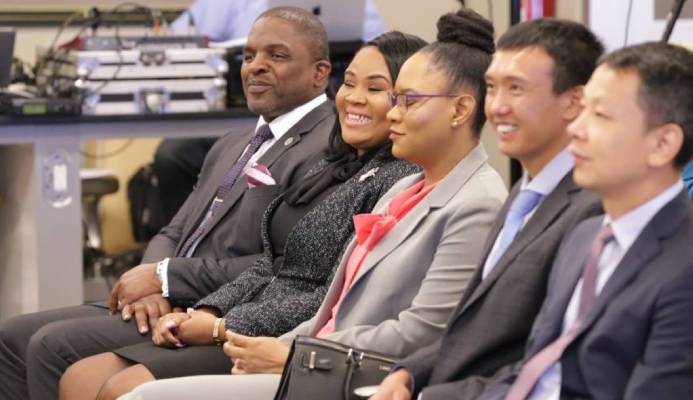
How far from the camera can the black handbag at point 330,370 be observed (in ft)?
7.13

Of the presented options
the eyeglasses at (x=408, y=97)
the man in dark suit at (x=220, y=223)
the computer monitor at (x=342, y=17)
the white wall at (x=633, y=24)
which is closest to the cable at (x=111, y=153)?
the computer monitor at (x=342, y=17)

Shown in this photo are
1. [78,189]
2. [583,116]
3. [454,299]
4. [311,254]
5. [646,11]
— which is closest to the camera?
[583,116]

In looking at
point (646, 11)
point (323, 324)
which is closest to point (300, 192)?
point (323, 324)

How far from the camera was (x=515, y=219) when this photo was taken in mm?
→ 2053

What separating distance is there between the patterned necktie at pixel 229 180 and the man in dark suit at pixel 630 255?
152cm

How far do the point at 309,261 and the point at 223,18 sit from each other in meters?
3.33

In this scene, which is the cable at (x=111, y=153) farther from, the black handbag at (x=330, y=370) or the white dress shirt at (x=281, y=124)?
the black handbag at (x=330, y=370)

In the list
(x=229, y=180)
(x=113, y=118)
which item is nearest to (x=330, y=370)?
(x=229, y=180)

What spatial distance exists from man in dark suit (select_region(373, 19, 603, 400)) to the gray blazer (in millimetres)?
148

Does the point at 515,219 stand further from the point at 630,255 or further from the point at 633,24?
the point at 633,24

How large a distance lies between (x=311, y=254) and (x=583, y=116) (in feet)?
3.42

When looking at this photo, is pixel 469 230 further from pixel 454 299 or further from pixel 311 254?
pixel 311 254

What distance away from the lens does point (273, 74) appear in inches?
127

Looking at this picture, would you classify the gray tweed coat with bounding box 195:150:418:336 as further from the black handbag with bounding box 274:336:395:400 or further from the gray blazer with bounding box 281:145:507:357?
the black handbag with bounding box 274:336:395:400
